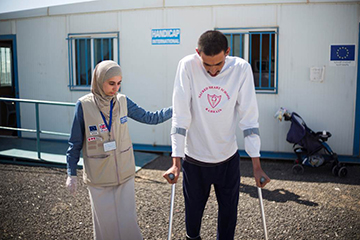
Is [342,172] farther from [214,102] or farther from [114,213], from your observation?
[114,213]

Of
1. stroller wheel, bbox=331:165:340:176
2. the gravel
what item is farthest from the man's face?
stroller wheel, bbox=331:165:340:176

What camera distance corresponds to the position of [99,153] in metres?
3.03

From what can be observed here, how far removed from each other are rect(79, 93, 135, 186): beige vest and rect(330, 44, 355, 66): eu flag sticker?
5356 mm

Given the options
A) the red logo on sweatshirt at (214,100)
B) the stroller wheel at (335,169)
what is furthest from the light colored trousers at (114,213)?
the stroller wheel at (335,169)

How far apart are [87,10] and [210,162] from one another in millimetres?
6405

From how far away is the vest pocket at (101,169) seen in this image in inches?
119

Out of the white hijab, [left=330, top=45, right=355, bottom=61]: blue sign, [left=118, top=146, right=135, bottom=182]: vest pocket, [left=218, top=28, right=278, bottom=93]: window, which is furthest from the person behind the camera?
[left=218, top=28, right=278, bottom=93]: window

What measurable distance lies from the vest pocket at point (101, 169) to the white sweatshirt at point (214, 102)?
1.97ft

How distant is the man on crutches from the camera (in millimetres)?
2818

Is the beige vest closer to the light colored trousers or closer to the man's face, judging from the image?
the light colored trousers

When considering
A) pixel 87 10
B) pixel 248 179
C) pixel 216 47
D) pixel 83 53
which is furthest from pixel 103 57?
pixel 216 47

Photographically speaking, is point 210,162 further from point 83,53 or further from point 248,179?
point 83,53

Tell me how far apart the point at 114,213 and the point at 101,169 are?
412mm

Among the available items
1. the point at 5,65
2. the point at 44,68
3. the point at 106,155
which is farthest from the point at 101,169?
the point at 5,65
